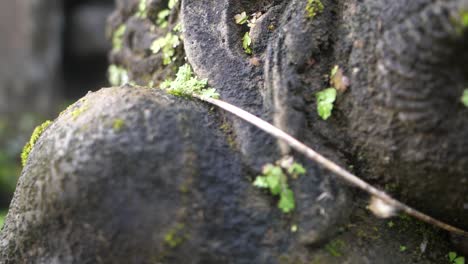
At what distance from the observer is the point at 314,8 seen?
1736mm

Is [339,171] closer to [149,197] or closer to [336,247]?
[336,247]

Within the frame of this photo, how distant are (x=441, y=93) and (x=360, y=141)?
314 millimetres

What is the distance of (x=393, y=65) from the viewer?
1536 millimetres

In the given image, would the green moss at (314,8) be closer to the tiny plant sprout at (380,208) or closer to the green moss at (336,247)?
the tiny plant sprout at (380,208)

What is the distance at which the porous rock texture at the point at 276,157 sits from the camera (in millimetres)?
1499

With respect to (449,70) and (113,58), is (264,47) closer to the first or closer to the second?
(449,70)

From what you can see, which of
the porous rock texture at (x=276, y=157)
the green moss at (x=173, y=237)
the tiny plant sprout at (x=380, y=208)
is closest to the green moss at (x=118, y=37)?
the porous rock texture at (x=276, y=157)

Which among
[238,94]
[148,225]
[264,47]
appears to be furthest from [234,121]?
[148,225]

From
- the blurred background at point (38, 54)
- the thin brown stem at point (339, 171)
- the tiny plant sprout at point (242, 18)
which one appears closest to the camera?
the thin brown stem at point (339, 171)

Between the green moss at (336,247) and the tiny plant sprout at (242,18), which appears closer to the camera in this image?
the green moss at (336,247)

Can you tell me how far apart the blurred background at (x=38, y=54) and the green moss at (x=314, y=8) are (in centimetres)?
513

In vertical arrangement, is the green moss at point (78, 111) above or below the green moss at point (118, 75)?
below

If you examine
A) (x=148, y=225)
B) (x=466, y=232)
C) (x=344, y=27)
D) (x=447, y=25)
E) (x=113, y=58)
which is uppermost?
(x=113, y=58)

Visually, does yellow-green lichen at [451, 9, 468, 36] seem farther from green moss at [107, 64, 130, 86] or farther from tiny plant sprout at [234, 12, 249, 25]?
green moss at [107, 64, 130, 86]
